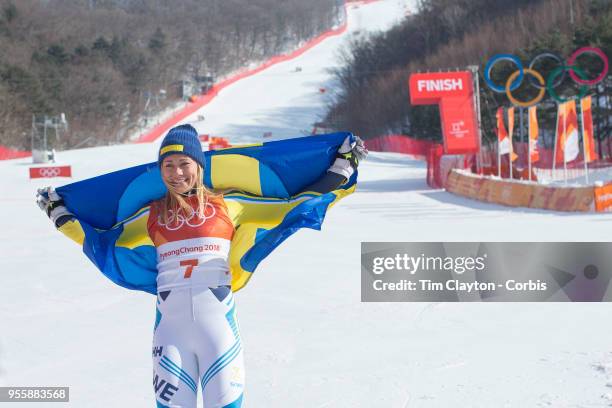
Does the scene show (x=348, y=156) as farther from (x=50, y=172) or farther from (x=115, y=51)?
(x=115, y=51)

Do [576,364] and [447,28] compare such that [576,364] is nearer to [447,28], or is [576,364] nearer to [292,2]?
[447,28]

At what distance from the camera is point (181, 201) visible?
4055mm

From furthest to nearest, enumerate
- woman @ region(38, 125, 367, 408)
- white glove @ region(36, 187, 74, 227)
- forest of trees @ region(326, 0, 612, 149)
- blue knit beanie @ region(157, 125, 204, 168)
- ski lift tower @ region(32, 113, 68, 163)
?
ski lift tower @ region(32, 113, 68, 163)
forest of trees @ region(326, 0, 612, 149)
white glove @ region(36, 187, 74, 227)
blue knit beanie @ region(157, 125, 204, 168)
woman @ region(38, 125, 367, 408)

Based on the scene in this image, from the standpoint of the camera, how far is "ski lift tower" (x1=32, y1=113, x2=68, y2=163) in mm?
39750

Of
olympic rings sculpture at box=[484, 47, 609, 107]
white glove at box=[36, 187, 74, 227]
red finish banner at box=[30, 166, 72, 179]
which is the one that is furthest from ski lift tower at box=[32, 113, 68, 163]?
white glove at box=[36, 187, 74, 227]

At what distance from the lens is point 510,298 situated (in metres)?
8.93

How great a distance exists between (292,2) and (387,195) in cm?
12642

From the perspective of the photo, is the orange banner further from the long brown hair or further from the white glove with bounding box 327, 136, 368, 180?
Answer: the long brown hair

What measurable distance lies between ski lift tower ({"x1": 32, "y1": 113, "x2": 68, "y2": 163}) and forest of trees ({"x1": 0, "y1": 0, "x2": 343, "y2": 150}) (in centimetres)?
136

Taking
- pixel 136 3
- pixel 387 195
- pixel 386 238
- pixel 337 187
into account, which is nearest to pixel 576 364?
pixel 337 187

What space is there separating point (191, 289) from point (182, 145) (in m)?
0.67

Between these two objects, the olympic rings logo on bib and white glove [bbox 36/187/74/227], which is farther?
white glove [bbox 36/187/74/227]

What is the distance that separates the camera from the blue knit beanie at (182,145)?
4020mm

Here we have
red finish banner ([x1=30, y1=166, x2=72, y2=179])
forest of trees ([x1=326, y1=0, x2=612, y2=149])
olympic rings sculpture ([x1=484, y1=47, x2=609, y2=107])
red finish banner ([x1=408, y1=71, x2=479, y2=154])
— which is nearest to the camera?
olympic rings sculpture ([x1=484, y1=47, x2=609, y2=107])
